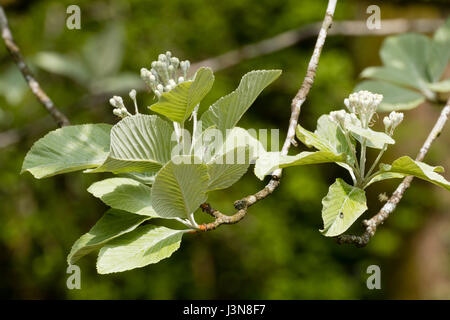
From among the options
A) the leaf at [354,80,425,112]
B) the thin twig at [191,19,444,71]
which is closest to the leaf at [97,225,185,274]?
the leaf at [354,80,425,112]

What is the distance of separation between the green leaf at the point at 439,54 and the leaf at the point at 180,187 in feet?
2.68

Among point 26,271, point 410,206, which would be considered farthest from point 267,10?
point 26,271

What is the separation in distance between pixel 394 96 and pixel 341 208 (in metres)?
0.60

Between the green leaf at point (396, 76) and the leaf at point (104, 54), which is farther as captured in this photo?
the leaf at point (104, 54)

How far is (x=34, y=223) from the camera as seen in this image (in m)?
2.56

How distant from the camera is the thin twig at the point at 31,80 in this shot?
3.21 feet

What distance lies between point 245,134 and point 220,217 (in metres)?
0.13

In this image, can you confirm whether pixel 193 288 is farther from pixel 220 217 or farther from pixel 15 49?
pixel 220 217

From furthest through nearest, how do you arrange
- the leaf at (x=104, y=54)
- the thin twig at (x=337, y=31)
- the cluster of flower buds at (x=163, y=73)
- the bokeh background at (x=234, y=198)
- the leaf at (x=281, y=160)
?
the bokeh background at (x=234, y=198), the leaf at (x=104, y=54), the thin twig at (x=337, y=31), the cluster of flower buds at (x=163, y=73), the leaf at (x=281, y=160)

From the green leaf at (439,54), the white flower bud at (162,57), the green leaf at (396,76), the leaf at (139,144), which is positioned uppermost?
the green leaf at (439,54)

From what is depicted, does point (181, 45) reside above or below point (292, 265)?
above

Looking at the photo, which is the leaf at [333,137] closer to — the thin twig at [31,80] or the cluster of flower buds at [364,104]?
the cluster of flower buds at [364,104]

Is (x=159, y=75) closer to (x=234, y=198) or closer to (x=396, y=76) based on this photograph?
(x=396, y=76)

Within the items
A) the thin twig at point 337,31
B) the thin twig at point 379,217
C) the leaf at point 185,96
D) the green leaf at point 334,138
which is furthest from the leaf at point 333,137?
the thin twig at point 337,31
